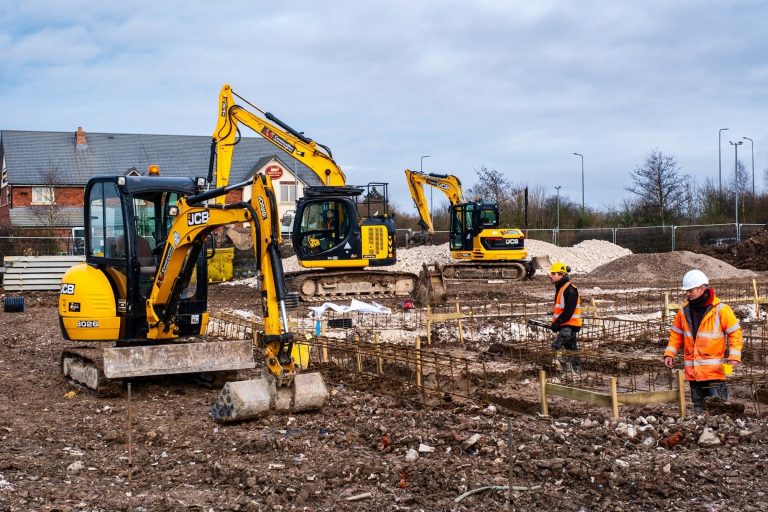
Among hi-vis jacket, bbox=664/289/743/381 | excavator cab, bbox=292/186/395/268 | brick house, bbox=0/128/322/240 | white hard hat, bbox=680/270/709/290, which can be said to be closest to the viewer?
hi-vis jacket, bbox=664/289/743/381

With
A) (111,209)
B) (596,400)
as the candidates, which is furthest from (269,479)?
(111,209)

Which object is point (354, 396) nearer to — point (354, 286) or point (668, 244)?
point (354, 286)

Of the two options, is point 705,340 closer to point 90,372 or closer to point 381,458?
point 381,458

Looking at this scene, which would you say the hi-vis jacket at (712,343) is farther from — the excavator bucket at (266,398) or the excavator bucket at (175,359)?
the excavator bucket at (175,359)

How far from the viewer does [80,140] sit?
4978 cm

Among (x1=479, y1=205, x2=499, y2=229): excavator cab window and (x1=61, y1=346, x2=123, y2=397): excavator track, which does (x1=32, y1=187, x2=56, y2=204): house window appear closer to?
(x1=479, y1=205, x2=499, y2=229): excavator cab window

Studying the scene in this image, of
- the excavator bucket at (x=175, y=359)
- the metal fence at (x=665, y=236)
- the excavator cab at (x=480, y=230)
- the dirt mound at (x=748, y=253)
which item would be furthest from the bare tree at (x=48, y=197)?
Answer: the excavator bucket at (x=175, y=359)

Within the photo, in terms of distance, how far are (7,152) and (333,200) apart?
32423 mm

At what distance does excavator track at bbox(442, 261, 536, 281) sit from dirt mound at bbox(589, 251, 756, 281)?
3.97 metres

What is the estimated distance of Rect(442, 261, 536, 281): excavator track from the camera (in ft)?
95.2

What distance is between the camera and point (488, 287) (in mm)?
26297

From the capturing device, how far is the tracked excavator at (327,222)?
2192 centimetres

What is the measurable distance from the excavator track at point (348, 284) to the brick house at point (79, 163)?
20.0 m

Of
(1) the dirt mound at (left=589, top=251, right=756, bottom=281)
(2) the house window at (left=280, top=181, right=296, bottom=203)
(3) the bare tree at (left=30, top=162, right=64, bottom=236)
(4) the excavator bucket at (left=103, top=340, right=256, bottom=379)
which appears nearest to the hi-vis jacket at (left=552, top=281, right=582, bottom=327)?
(4) the excavator bucket at (left=103, top=340, right=256, bottom=379)
